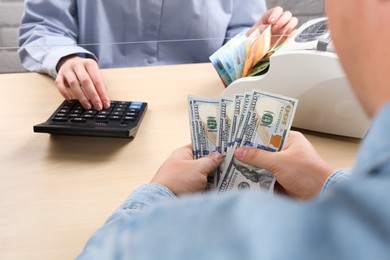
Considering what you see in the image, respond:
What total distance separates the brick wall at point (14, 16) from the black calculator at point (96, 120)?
1.09 feet

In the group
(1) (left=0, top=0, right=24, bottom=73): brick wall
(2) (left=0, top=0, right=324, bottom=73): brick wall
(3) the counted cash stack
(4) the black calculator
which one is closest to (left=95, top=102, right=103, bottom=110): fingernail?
(4) the black calculator

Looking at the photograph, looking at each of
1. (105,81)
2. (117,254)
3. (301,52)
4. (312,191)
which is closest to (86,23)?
(105,81)

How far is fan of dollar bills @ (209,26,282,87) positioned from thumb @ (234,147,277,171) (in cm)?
23

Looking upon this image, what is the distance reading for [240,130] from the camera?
602 mm

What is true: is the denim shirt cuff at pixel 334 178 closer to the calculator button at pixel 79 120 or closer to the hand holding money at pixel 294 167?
the hand holding money at pixel 294 167

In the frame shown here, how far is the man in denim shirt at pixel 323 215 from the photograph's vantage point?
0.20 meters

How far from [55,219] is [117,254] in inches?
12.6

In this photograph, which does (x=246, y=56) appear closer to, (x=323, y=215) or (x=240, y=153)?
(x=240, y=153)

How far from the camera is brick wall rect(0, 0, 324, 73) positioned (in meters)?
0.98

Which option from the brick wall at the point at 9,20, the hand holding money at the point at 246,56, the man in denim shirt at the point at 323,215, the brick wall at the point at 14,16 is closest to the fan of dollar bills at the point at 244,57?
the hand holding money at the point at 246,56

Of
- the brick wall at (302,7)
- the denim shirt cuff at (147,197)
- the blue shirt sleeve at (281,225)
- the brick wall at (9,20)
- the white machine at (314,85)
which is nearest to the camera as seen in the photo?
the blue shirt sleeve at (281,225)

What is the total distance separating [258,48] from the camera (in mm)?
779

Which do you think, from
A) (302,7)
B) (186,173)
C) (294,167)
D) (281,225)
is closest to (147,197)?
(186,173)

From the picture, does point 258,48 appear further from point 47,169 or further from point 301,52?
point 47,169
